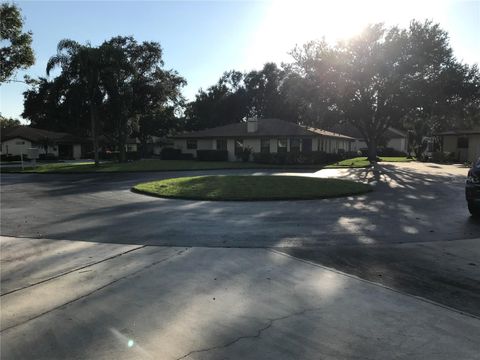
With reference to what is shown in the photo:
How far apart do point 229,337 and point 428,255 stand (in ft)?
13.1

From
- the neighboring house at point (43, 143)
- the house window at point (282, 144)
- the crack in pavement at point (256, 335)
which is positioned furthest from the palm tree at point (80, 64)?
the crack in pavement at point (256, 335)

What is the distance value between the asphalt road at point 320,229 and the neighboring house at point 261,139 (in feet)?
82.4

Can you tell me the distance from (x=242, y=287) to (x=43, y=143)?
2182 inches

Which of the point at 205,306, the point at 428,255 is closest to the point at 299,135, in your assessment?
the point at 428,255

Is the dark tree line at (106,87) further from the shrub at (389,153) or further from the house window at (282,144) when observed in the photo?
the shrub at (389,153)

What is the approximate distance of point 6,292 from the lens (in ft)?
16.6

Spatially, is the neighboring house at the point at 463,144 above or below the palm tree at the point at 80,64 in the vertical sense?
below

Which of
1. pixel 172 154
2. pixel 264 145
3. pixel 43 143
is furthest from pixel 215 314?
pixel 43 143

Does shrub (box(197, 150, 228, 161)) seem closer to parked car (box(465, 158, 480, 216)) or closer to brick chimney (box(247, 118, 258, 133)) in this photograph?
brick chimney (box(247, 118, 258, 133))

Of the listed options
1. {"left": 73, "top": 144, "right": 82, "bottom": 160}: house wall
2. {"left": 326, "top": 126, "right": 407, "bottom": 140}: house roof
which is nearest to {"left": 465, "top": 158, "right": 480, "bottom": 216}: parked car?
{"left": 326, "top": 126, "right": 407, "bottom": 140}: house roof

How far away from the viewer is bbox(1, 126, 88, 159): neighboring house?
54906mm

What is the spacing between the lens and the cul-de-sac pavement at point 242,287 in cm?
354

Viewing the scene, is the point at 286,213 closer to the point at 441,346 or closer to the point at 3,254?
the point at 3,254

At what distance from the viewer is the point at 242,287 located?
4863mm
